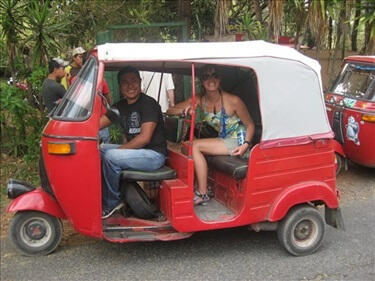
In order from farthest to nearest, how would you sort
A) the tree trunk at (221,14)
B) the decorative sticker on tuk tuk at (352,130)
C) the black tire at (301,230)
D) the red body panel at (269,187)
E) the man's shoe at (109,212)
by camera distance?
Result: 1. the tree trunk at (221,14)
2. the decorative sticker on tuk tuk at (352,130)
3. the black tire at (301,230)
4. the man's shoe at (109,212)
5. the red body panel at (269,187)

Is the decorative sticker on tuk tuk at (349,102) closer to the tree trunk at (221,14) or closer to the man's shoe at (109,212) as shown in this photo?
the tree trunk at (221,14)

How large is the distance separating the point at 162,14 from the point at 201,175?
14.5ft

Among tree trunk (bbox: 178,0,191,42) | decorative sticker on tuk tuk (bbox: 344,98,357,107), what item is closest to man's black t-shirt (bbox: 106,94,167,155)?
decorative sticker on tuk tuk (bbox: 344,98,357,107)

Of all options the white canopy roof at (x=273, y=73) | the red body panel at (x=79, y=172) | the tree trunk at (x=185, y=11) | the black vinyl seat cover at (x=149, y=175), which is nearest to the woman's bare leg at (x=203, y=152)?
the black vinyl seat cover at (x=149, y=175)

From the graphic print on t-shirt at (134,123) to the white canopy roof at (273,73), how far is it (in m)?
0.80

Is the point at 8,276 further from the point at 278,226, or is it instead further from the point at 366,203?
A: the point at 366,203

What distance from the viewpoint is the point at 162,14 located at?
26.8ft

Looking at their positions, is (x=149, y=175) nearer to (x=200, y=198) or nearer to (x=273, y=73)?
(x=200, y=198)

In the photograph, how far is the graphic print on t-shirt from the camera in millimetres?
4691

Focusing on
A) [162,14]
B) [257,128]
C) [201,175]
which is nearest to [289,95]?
[257,128]

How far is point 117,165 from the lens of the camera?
170 inches

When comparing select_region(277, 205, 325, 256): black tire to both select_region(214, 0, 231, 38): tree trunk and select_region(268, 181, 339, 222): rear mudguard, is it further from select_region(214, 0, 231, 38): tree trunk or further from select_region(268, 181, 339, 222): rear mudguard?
select_region(214, 0, 231, 38): tree trunk

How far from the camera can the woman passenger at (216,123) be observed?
463cm

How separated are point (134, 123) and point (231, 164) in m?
1.06
